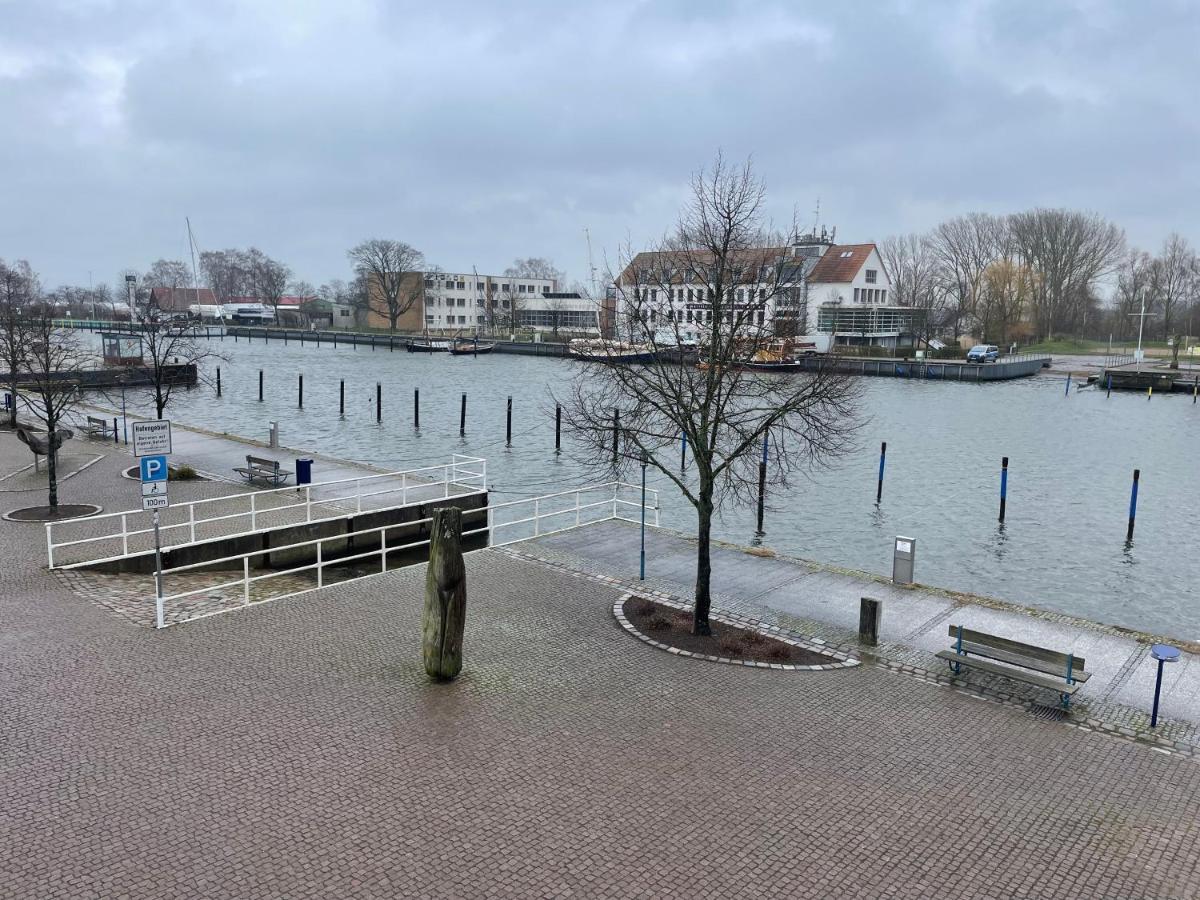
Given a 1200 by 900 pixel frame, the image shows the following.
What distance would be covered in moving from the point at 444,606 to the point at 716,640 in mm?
4656

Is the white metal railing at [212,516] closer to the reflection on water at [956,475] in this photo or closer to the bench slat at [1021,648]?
the reflection on water at [956,475]

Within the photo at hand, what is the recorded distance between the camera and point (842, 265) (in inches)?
4424

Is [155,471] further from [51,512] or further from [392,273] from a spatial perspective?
[392,273]

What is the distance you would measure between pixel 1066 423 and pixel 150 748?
202 ft

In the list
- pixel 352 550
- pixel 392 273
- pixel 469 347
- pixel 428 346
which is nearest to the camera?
pixel 352 550

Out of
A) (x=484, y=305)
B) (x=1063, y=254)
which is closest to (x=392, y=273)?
(x=484, y=305)

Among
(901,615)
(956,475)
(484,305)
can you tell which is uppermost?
(484,305)

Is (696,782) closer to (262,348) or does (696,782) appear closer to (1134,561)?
(1134,561)

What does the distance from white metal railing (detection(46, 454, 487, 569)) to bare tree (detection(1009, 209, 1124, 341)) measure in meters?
133

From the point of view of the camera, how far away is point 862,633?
14.3 meters

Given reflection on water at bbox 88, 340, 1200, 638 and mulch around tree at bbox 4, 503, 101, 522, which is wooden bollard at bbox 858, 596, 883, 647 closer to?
reflection on water at bbox 88, 340, 1200, 638

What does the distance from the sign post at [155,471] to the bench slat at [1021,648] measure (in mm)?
11860

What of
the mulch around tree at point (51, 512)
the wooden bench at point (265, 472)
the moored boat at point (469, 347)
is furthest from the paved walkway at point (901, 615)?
the moored boat at point (469, 347)

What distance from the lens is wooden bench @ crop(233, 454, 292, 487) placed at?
2555 cm
